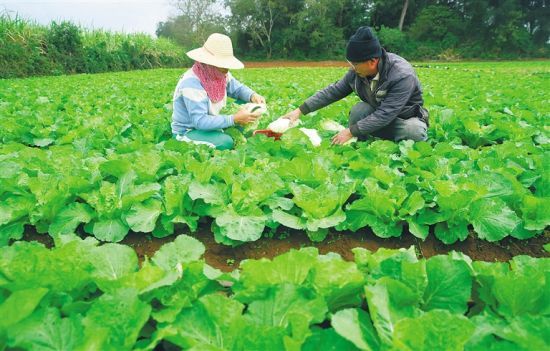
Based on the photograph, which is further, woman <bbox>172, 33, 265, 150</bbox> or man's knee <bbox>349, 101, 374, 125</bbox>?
man's knee <bbox>349, 101, 374, 125</bbox>

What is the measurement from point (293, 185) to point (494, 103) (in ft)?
18.3

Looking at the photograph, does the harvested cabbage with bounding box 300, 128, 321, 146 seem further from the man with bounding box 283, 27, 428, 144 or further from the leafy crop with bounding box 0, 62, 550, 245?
the leafy crop with bounding box 0, 62, 550, 245

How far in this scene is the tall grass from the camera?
59.3 feet

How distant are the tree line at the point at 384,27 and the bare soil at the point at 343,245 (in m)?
39.3

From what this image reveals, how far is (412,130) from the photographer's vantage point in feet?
14.0

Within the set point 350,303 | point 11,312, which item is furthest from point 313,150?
point 11,312

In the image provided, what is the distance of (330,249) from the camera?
8.70ft

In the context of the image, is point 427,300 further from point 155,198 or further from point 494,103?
point 494,103

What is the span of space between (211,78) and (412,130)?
212cm

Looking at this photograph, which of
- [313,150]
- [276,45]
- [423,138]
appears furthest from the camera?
[276,45]

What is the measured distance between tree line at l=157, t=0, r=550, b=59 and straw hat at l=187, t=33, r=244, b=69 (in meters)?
38.3

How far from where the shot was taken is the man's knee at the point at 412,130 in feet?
14.0

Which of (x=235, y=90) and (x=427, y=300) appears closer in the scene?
(x=427, y=300)

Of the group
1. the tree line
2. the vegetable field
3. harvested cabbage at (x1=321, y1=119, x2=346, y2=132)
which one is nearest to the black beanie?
the vegetable field
